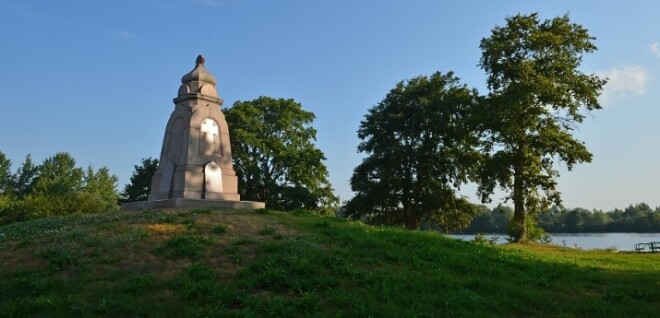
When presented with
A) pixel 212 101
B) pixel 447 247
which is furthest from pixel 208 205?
pixel 447 247

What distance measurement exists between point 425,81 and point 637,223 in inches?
3178

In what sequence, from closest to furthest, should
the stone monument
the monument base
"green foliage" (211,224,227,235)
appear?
1. "green foliage" (211,224,227,235)
2. the monument base
3. the stone monument

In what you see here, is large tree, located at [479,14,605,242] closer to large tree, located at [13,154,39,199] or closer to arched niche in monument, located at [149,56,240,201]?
arched niche in monument, located at [149,56,240,201]

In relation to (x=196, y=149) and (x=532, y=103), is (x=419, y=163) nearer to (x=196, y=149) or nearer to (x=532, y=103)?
(x=532, y=103)

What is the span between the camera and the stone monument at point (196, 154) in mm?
19953

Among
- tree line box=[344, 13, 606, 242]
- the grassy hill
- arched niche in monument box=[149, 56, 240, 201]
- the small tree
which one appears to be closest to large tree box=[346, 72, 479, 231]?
tree line box=[344, 13, 606, 242]

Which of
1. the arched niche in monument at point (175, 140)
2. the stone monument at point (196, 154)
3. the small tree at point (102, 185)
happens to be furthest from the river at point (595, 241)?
the small tree at point (102, 185)

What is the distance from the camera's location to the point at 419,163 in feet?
118

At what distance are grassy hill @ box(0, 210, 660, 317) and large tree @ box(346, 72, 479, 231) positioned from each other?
22333mm

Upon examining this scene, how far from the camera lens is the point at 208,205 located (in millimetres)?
18719

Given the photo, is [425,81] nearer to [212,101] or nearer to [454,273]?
[212,101]

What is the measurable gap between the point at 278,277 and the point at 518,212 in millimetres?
24889

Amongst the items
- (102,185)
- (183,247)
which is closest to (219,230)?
(183,247)

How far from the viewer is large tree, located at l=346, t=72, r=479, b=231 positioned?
116 feet
